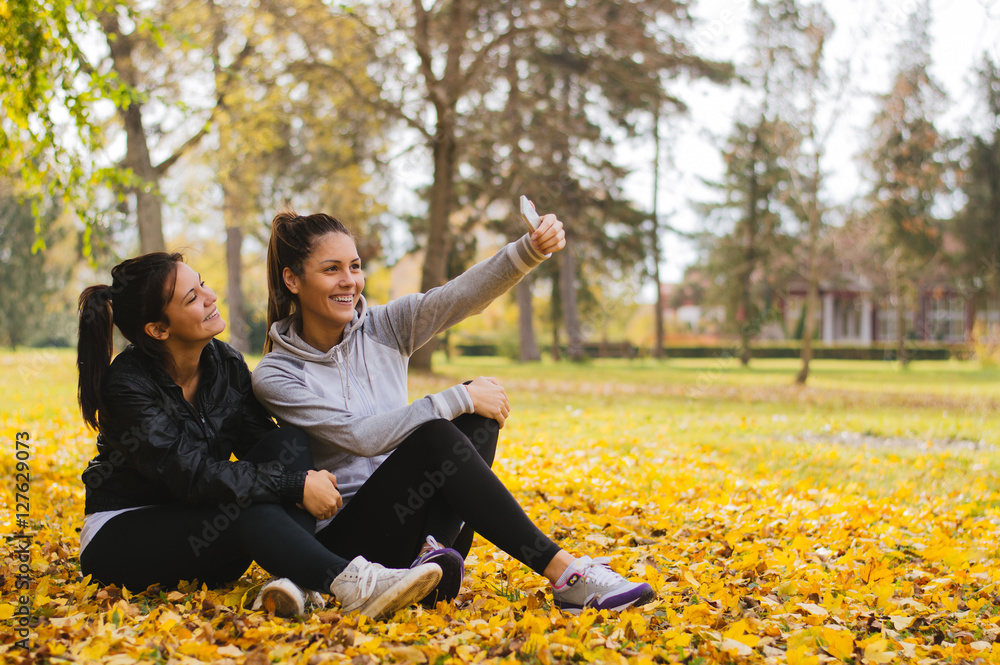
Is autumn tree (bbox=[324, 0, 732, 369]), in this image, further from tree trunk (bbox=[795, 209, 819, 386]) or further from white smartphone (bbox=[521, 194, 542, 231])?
white smartphone (bbox=[521, 194, 542, 231])

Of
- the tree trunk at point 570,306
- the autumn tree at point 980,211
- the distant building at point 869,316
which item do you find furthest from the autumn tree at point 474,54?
the distant building at point 869,316

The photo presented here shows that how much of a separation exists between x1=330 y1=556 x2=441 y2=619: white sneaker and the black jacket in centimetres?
32

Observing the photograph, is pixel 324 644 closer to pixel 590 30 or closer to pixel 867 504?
pixel 867 504

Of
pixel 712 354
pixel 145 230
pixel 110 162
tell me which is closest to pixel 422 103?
pixel 145 230

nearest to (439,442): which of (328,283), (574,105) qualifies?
(328,283)

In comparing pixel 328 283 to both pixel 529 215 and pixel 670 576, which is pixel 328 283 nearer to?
pixel 529 215

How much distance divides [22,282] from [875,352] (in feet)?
101

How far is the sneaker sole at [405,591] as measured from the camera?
2.31 m

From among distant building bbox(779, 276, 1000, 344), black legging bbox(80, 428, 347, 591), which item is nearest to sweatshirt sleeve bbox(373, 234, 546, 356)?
black legging bbox(80, 428, 347, 591)

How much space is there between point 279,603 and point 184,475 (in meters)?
0.49

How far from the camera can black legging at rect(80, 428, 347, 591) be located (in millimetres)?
2418

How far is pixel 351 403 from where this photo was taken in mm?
2781

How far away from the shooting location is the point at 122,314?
2637 millimetres

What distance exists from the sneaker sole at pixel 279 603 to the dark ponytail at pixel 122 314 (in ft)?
2.67
